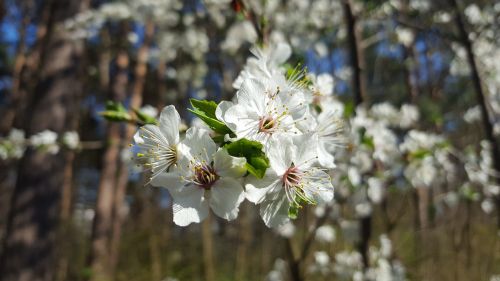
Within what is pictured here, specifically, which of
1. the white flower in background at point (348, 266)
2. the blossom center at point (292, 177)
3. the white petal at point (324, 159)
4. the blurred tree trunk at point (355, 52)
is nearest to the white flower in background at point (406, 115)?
the white flower in background at point (348, 266)

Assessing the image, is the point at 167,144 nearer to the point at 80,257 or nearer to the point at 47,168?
the point at 47,168

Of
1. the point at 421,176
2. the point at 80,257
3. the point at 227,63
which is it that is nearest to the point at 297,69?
the point at 421,176

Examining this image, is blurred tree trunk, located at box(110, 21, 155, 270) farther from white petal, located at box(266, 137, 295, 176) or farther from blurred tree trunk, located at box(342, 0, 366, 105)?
white petal, located at box(266, 137, 295, 176)

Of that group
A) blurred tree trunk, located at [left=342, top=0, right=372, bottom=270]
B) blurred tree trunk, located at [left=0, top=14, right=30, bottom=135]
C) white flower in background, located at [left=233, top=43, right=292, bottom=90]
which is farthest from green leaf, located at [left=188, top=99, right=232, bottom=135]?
blurred tree trunk, located at [left=0, top=14, right=30, bottom=135]

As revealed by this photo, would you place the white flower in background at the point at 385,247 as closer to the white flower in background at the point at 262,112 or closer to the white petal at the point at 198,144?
the white flower in background at the point at 262,112

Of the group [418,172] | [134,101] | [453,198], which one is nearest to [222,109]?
[418,172]

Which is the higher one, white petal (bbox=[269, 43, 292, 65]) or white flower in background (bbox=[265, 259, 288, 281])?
white petal (bbox=[269, 43, 292, 65])
